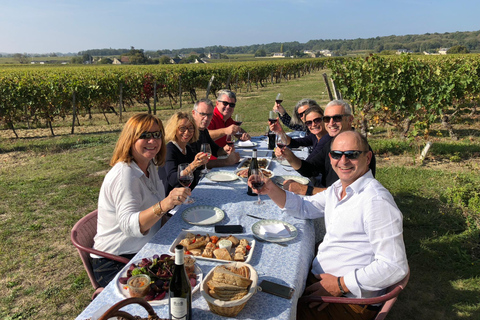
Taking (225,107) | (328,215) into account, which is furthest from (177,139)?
(328,215)

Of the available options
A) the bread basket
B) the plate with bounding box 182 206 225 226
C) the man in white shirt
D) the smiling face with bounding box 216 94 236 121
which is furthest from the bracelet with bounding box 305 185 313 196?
the smiling face with bounding box 216 94 236 121

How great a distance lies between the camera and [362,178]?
2115 millimetres

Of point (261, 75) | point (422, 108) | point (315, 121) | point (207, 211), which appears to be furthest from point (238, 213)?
point (261, 75)

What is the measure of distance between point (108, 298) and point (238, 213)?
1210 mm

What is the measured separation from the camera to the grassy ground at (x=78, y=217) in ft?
10.9

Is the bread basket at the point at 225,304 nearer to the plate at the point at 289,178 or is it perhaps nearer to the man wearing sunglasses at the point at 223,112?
the plate at the point at 289,178

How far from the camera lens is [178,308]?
1.37m

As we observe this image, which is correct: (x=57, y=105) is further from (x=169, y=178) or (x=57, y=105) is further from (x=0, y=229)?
(x=169, y=178)

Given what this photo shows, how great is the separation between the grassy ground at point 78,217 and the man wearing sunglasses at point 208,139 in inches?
76.2

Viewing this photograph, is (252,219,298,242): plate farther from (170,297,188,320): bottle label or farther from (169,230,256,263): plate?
(170,297,188,320): bottle label

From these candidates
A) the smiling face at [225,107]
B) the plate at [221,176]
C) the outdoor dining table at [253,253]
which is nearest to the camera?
the outdoor dining table at [253,253]

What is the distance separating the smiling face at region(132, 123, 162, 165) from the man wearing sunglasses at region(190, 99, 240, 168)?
1491 millimetres

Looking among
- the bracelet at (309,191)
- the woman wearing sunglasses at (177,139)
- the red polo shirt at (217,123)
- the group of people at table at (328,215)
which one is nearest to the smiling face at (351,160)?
the group of people at table at (328,215)

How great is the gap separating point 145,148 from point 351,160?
1453mm
